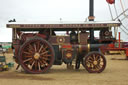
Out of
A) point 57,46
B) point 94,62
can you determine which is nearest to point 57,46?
point 57,46

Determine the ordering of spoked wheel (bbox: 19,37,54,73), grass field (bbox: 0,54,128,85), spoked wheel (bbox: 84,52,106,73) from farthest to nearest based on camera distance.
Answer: spoked wheel (bbox: 84,52,106,73) < spoked wheel (bbox: 19,37,54,73) < grass field (bbox: 0,54,128,85)

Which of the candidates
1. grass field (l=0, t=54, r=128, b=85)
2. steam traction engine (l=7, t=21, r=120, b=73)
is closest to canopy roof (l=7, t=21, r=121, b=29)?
steam traction engine (l=7, t=21, r=120, b=73)

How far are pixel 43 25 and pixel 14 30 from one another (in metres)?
1.65

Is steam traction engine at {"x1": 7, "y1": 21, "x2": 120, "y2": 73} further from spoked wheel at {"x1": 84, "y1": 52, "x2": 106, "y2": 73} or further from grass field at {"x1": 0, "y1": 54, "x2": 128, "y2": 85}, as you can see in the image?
grass field at {"x1": 0, "y1": 54, "x2": 128, "y2": 85}

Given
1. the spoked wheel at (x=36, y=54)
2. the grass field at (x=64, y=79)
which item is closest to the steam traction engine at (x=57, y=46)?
the spoked wheel at (x=36, y=54)

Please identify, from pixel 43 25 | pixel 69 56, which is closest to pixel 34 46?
pixel 43 25

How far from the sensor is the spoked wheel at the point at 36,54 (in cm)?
928

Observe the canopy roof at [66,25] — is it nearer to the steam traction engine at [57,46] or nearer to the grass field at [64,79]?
the steam traction engine at [57,46]

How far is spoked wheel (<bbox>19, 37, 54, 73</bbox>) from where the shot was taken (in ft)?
30.5

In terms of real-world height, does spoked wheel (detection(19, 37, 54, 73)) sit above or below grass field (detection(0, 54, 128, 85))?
above

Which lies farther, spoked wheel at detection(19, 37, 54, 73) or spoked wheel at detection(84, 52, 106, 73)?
spoked wheel at detection(84, 52, 106, 73)

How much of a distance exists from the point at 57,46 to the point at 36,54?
1250 millimetres

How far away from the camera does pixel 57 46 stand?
32.2 feet

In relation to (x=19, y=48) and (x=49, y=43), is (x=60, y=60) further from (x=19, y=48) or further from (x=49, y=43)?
(x=19, y=48)
